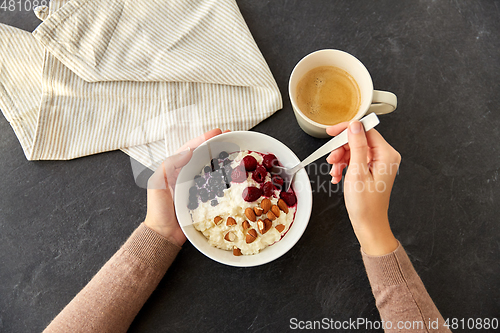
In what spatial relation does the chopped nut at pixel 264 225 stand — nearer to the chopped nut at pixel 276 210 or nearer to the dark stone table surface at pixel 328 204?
the chopped nut at pixel 276 210

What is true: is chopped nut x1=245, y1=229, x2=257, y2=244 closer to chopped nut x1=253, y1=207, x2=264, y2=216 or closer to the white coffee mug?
chopped nut x1=253, y1=207, x2=264, y2=216

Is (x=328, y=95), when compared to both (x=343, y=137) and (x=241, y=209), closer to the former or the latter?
(x=343, y=137)

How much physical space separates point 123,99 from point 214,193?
17.9 inches

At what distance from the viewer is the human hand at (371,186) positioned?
72 cm

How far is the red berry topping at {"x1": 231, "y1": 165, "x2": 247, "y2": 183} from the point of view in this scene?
79 cm

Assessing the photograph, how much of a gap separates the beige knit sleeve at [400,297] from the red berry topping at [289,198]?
25 centimetres

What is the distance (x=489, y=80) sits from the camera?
1.03 m

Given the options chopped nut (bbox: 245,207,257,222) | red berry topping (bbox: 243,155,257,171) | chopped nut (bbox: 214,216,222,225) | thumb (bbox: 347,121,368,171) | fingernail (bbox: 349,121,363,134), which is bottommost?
chopped nut (bbox: 214,216,222,225)

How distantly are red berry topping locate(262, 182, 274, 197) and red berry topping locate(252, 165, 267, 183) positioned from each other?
0.02 meters

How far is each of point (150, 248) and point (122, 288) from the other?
12cm

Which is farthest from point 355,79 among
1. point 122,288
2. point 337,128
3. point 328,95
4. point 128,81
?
point 122,288

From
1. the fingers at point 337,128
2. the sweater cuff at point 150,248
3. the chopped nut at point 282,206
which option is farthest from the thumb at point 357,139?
the sweater cuff at point 150,248

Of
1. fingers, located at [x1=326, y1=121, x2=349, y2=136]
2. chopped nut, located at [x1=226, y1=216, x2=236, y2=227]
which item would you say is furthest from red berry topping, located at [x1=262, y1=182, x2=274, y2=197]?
fingers, located at [x1=326, y1=121, x2=349, y2=136]

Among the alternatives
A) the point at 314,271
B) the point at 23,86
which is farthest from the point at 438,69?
the point at 23,86
